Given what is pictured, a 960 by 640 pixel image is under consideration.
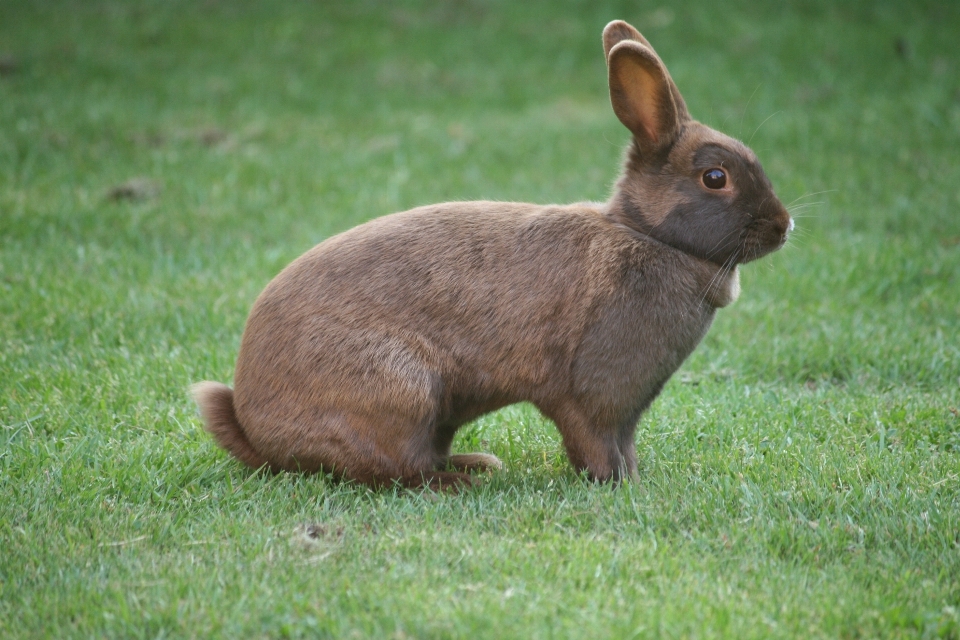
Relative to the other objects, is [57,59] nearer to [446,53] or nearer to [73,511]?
[446,53]

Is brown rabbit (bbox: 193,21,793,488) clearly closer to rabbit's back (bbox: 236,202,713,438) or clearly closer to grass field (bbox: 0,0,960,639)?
rabbit's back (bbox: 236,202,713,438)

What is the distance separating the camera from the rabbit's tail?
13.6 feet

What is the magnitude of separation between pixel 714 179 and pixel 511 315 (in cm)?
94

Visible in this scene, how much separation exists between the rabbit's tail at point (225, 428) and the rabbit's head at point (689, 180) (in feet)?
5.88

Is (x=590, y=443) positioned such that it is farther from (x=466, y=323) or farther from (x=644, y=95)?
A: (x=644, y=95)

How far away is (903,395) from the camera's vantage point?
5.08 metres

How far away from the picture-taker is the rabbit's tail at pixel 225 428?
13.6 ft

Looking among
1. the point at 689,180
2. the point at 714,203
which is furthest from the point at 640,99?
the point at 714,203

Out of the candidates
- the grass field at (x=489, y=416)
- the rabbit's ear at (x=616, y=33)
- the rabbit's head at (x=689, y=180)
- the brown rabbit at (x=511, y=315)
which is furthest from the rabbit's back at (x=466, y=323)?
the rabbit's ear at (x=616, y=33)

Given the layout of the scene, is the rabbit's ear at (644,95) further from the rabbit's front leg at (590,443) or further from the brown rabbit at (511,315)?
the rabbit's front leg at (590,443)

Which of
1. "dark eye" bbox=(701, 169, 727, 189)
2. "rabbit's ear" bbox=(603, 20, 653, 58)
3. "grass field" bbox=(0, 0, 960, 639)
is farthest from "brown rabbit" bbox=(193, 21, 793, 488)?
"rabbit's ear" bbox=(603, 20, 653, 58)

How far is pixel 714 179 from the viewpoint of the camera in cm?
399

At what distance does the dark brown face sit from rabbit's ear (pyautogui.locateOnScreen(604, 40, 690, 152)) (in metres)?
0.08

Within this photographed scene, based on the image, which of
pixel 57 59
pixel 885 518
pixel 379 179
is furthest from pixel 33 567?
pixel 57 59
